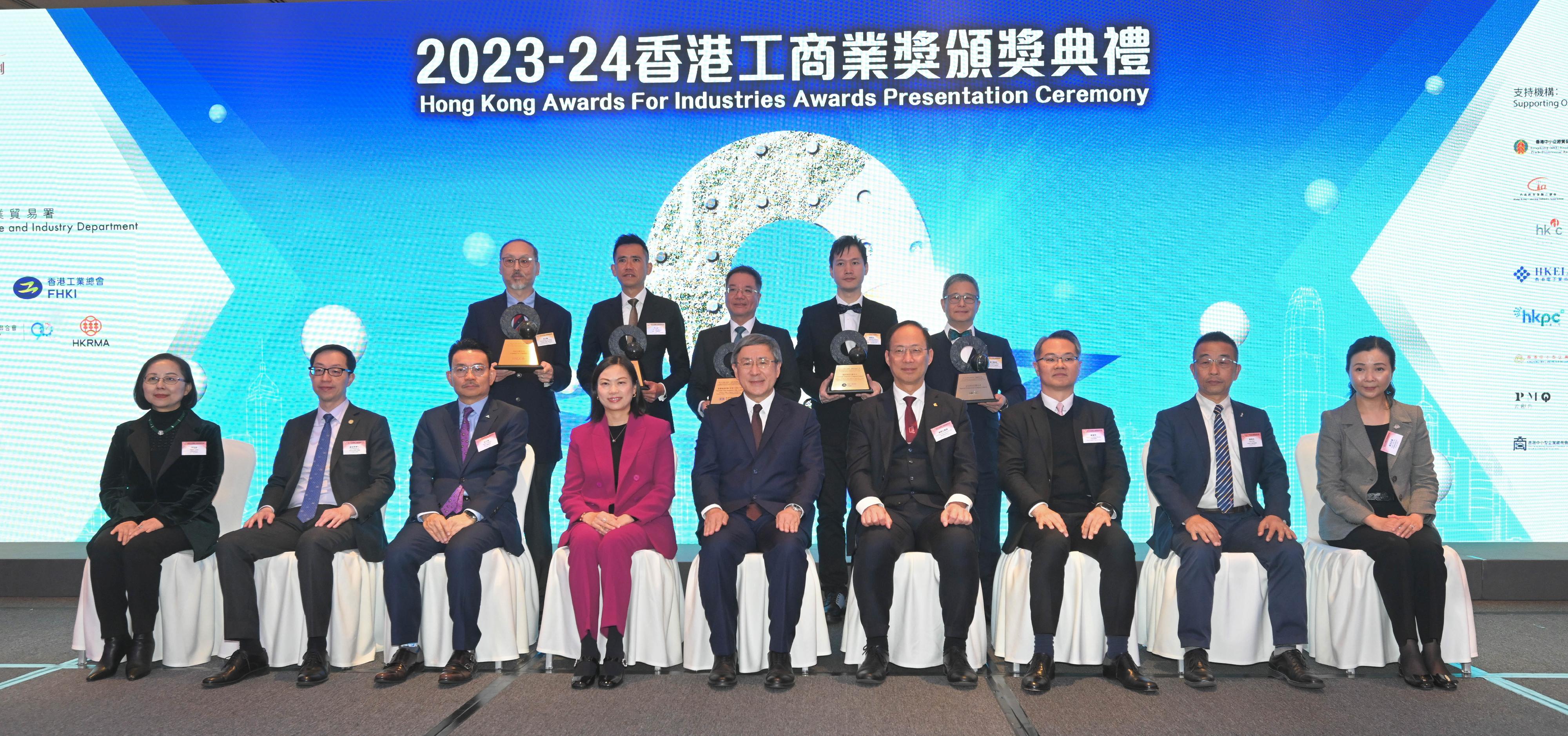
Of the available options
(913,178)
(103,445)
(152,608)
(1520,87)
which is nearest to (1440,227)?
(1520,87)

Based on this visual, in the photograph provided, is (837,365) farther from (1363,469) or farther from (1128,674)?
(1363,469)

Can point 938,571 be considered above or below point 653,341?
below

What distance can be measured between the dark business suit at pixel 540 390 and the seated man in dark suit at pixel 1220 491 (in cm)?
257

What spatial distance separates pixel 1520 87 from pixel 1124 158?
2.14 meters

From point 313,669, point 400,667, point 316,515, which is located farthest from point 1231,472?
point 316,515

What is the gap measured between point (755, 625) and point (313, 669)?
1.58 metres

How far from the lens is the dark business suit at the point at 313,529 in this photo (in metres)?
3.71

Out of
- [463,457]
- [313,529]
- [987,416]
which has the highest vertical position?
[987,416]

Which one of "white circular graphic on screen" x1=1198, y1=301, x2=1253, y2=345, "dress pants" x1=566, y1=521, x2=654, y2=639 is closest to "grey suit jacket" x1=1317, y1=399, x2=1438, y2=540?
"white circular graphic on screen" x1=1198, y1=301, x2=1253, y2=345

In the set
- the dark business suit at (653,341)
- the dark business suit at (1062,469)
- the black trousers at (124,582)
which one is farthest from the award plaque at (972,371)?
the black trousers at (124,582)

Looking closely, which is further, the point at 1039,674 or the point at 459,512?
the point at 459,512

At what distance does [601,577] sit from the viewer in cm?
363

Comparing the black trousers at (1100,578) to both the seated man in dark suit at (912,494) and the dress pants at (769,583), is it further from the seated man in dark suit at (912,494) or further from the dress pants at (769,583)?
the dress pants at (769,583)

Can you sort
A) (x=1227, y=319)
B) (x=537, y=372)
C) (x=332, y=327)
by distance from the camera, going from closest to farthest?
1. (x=537, y=372)
2. (x=1227, y=319)
3. (x=332, y=327)
